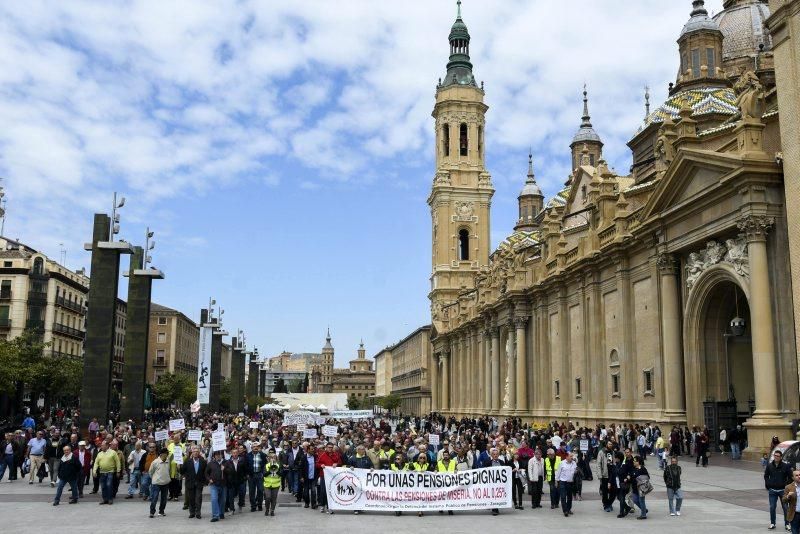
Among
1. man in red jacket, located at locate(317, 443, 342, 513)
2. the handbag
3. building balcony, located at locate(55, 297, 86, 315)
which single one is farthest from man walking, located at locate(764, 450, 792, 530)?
building balcony, located at locate(55, 297, 86, 315)

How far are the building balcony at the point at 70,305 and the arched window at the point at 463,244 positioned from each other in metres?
43.3

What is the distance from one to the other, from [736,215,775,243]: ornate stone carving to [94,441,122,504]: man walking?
69.8ft

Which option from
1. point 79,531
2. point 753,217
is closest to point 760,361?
point 753,217

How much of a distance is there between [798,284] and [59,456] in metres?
23.2

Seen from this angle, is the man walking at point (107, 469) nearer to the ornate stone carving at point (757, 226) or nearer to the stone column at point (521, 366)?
the ornate stone carving at point (757, 226)

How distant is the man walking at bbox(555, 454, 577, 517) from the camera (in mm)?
18016

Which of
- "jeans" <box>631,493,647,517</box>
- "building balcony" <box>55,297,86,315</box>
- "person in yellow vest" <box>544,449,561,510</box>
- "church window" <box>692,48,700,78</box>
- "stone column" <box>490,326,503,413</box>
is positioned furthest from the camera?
"building balcony" <box>55,297,86,315</box>

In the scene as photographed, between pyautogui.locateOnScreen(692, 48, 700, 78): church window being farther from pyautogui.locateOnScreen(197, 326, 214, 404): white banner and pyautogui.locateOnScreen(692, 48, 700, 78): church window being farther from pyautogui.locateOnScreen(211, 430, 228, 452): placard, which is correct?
pyautogui.locateOnScreen(211, 430, 228, 452): placard

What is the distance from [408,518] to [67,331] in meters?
68.8

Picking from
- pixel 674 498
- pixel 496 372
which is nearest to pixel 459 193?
pixel 496 372

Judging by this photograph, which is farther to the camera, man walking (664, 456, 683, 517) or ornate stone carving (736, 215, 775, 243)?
ornate stone carving (736, 215, 775, 243)

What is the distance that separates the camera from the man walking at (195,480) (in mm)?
18078

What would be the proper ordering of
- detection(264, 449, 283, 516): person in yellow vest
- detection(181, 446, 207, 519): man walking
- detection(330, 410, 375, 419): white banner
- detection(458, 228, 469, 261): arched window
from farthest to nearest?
detection(458, 228, 469, 261): arched window
detection(330, 410, 375, 419): white banner
detection(264, 449, 283, 516): person in yellow vest
detection(181, 446, 207, 519): man walking

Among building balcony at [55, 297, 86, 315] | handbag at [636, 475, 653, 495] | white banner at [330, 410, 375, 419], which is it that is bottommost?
handbag at [636, 475, 653, 495]
